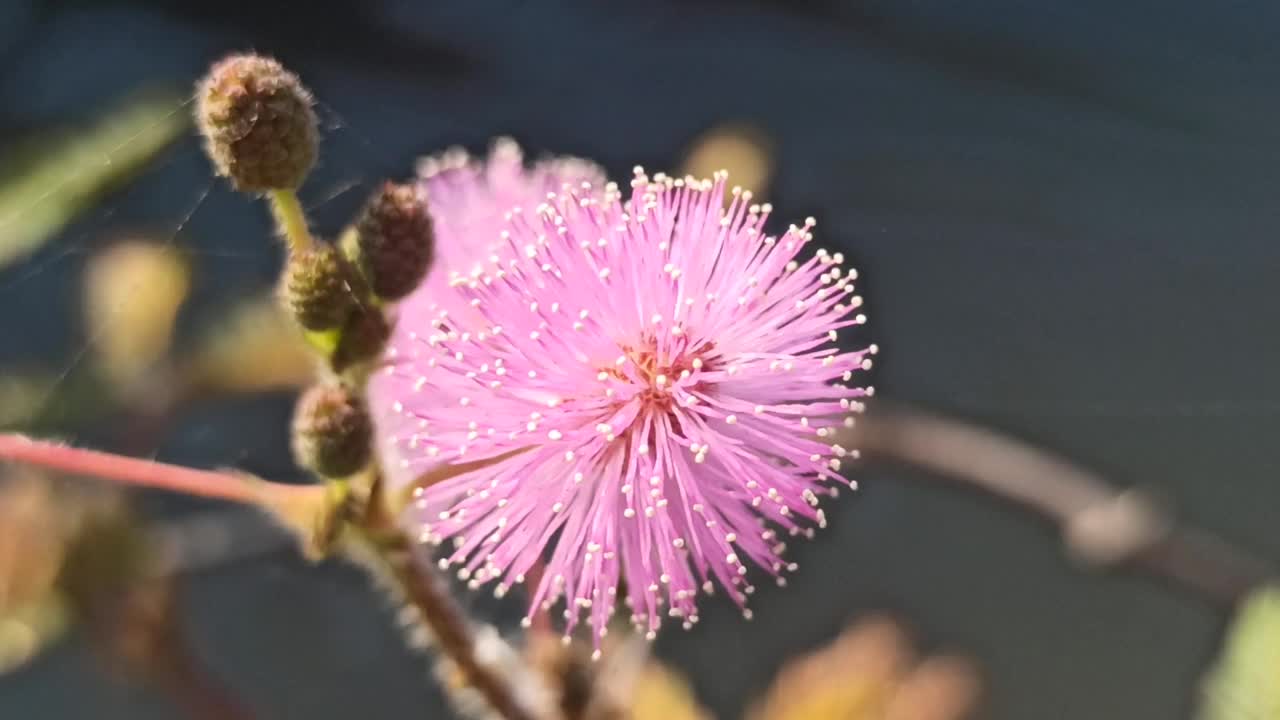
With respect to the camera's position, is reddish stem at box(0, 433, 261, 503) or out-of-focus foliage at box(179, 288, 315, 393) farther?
out-of-focus foliage at box(179, 288, 315, 393)

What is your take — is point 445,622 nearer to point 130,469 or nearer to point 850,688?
point 130,469

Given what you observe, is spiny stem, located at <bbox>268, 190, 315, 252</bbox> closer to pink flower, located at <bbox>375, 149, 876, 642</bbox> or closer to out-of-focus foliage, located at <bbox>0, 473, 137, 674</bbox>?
pink flower, located at <bbox>375, 149, 876, 642</bbox>

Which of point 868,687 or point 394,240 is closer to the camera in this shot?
point 394,240

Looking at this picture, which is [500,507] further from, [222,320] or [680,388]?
[222,320]

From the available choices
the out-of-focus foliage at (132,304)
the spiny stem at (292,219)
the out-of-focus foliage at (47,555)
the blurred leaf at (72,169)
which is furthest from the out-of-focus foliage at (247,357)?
the spiny stem at (292,219)

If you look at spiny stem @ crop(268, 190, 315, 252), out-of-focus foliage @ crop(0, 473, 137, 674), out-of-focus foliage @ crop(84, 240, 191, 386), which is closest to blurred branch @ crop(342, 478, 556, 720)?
spiny stem @ crop(268, 190, 315, 252)

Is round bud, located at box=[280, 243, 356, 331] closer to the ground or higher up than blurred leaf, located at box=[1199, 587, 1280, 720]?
closer to the ground

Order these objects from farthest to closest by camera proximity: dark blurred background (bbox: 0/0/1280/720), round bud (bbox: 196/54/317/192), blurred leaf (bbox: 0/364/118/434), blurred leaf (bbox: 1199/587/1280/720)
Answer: dark blurred background (bbox: 0/0/1280/720) → blurred leaf (bbox: 1199/587/1280/720) → blurred leaf (bbox: 0/364/118/434) → round bud (bbox: 196/54/317/192)

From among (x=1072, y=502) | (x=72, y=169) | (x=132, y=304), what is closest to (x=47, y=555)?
(x=132, y=304)
